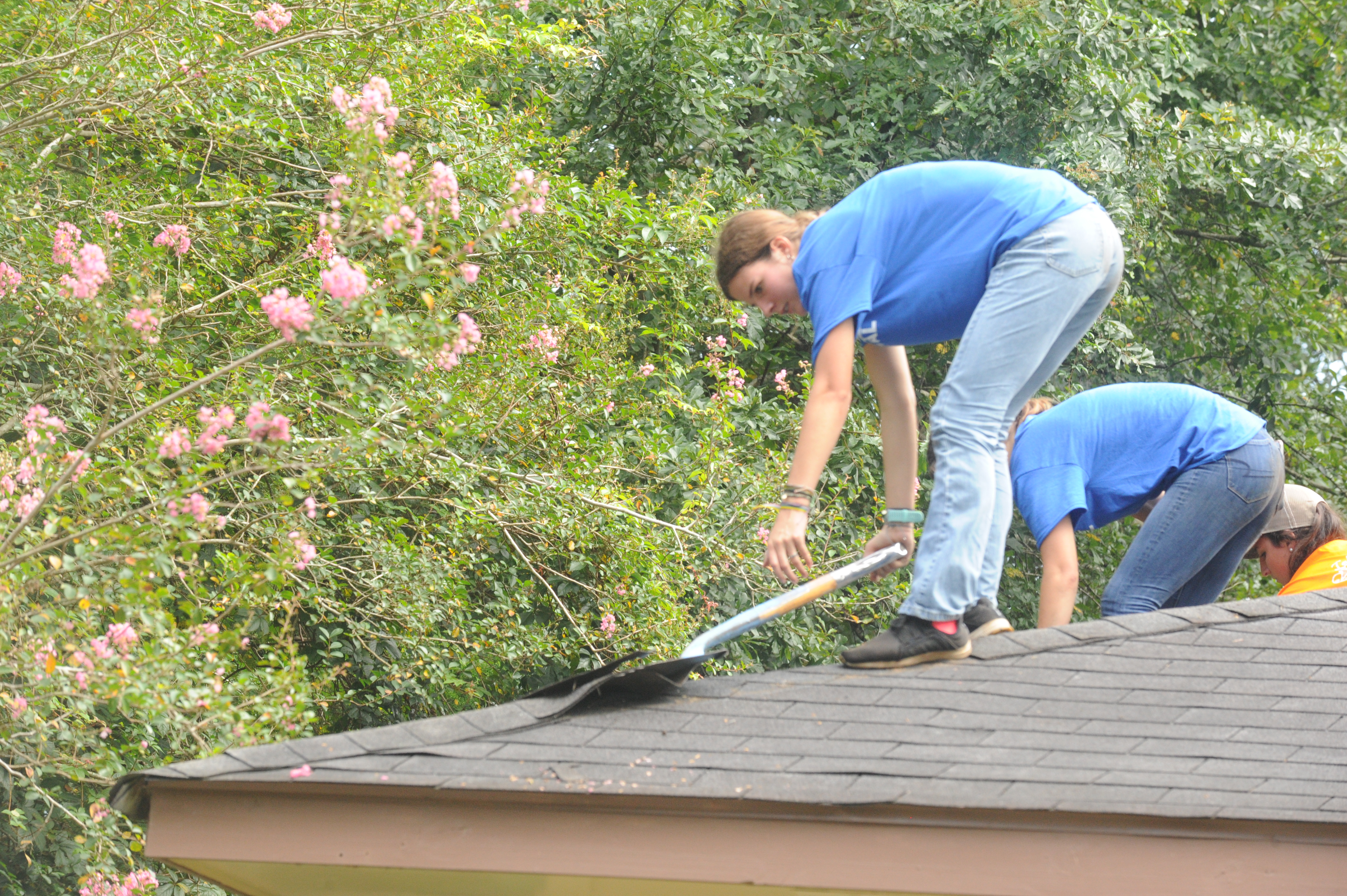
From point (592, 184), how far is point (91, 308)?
5.80m

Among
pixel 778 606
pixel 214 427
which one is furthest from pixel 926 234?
pixel 214 427

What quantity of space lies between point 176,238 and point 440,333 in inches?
80.4

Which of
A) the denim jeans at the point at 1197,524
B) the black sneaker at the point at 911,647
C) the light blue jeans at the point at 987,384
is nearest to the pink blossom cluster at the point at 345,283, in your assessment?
the light blue jeans at the point at 987,384

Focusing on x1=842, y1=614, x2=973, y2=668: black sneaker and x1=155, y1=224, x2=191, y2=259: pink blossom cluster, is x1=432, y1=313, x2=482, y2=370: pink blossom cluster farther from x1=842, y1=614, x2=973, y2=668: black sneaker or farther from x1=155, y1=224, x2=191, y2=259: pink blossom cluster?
x1=155, y1=224, x2=191, y2=259: pink blossom cluster

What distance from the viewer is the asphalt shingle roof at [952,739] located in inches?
93.9

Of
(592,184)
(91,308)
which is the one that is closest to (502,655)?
(91,308)

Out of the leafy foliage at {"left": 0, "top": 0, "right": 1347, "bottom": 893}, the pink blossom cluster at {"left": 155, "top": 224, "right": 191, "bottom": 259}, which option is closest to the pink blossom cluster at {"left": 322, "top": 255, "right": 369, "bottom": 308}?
the leafy foliage at {"left": 0, "top": 0, "right": 1347, "bottom": 893}

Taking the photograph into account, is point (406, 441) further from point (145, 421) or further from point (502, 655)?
point (502, 655)

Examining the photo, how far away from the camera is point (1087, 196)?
3.09 m

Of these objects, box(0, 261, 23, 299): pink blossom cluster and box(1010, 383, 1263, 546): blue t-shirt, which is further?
box(0, 261, 23, 299): pink blossom cluster

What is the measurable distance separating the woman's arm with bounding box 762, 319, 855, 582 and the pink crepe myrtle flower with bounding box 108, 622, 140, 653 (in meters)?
1.50

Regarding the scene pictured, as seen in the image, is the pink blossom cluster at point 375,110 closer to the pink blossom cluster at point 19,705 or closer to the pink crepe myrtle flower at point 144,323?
the pink crepe myrtle flower at point 144,323

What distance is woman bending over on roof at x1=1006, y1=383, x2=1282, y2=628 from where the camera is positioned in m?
3.82

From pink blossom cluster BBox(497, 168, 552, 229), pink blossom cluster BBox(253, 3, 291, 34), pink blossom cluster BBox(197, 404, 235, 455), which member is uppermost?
pink blossom cluster BBox(253, 3, 291, 34)
